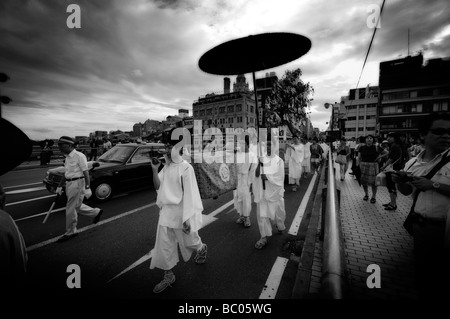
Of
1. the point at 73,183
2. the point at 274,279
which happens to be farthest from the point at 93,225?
the point at 274,279

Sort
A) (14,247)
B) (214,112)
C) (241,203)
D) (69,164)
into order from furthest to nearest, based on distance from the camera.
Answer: (214,112), (241,203), (69,164), (14,247)

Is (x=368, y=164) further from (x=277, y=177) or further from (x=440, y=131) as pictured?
(x=440, y=131)

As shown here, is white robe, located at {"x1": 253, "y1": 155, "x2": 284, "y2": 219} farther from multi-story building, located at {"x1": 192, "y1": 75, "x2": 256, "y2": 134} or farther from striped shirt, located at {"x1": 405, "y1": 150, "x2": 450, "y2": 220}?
multi-story building, located at {"x1": 192, "y1": 75, "x2": 256, "y2": 134}

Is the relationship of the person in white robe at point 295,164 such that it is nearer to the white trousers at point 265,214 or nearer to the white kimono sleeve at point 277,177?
the white trousers at point 265,214

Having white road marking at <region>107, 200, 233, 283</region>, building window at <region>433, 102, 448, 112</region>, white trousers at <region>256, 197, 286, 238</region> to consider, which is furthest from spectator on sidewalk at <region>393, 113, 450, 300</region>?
building window at <region>433, 102, 448, 112</region>

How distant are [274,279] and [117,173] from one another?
6.01 m

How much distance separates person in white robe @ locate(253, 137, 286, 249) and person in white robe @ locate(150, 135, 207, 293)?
138 cm

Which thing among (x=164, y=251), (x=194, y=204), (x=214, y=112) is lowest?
(x=164, y=251)

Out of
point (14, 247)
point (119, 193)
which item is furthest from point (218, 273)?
point (119, 193)


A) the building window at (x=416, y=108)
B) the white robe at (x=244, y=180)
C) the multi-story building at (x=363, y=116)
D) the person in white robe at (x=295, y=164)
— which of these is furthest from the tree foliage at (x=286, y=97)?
the multi-story building at (x=363, y=116)

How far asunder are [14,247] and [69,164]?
357cm

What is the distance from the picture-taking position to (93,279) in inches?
112

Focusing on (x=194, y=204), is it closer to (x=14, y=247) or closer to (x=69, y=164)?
(x=14, y=247)
